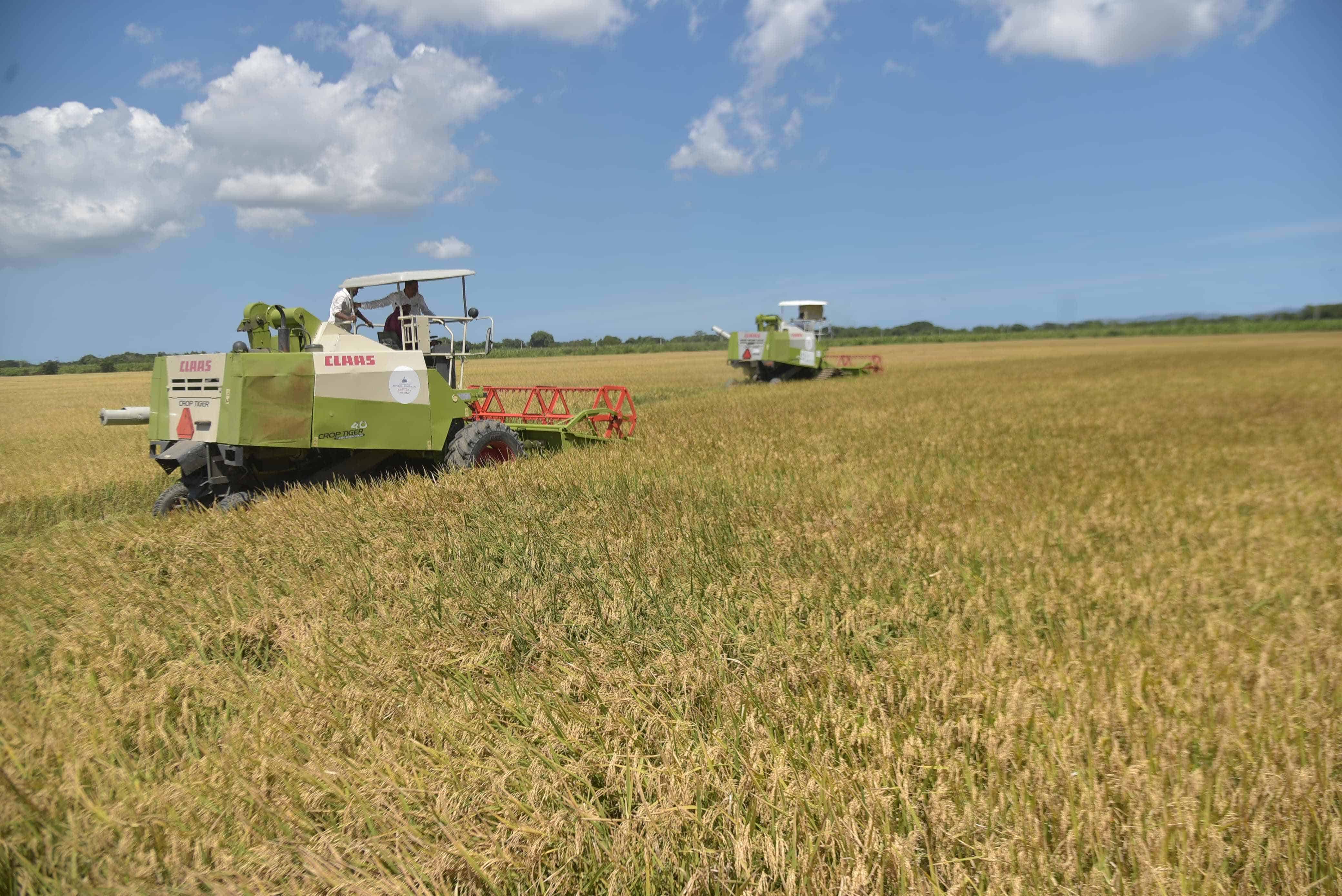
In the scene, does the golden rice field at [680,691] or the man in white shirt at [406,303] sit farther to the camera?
the man in white shirt at [406,303]

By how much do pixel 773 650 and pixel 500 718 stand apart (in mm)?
1145

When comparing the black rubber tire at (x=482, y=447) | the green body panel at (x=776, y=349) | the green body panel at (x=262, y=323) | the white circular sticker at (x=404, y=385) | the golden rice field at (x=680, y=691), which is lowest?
the golden rice field at (x=680, y=691)

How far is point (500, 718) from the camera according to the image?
106 inches

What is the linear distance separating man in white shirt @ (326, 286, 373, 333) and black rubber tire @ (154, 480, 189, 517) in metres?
2.09

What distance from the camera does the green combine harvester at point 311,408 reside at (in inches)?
234

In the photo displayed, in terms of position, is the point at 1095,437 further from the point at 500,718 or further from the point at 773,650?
the point at 500,718

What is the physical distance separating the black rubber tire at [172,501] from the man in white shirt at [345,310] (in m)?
2.09

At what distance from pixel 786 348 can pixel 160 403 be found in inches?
736

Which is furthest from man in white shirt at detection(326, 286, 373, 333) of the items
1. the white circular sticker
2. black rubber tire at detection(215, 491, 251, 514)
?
black rubber tire at detection(215, 491, 251, 514)

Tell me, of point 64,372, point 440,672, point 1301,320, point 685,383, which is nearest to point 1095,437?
point 440,672

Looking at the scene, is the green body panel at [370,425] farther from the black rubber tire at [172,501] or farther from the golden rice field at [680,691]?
the black rubber tire at [172,501]

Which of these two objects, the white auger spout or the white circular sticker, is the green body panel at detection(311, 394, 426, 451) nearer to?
the white circular sticker

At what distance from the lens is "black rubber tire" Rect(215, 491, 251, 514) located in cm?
608

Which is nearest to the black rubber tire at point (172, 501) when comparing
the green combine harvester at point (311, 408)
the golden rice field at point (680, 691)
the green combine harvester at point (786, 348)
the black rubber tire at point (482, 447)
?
the green combine harvester at point (311, 408)
